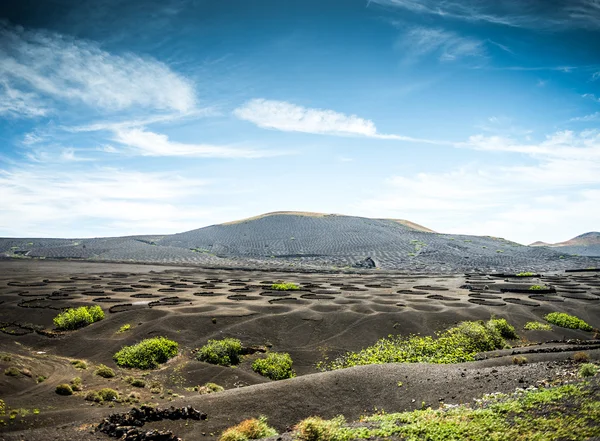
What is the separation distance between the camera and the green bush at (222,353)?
20078mm

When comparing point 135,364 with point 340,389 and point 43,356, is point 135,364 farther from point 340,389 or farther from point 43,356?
point 340,389

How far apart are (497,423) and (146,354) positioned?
55.1ft

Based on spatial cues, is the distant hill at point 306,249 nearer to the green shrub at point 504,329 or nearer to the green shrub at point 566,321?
the green shrub at point 566,321

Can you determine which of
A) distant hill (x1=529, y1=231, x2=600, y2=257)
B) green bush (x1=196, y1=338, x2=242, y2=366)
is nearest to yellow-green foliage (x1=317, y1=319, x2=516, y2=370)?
green bush (x1=196, y1=338, x2=242, y2=366)

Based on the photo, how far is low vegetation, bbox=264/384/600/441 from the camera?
8436 millimetres

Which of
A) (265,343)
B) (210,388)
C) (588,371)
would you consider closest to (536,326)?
(588,371)

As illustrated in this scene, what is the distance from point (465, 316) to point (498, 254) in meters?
94.0

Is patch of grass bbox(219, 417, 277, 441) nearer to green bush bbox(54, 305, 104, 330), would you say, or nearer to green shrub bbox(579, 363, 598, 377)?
green shrub bbox(579, 363, 598, 377)

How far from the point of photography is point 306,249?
389 feet

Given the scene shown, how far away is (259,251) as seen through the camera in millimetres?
120188

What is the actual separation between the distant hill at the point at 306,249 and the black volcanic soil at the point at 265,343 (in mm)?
51017

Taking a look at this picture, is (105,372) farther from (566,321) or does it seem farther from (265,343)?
(566,321)

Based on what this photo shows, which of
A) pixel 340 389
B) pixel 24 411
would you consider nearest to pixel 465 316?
pixel 340 389

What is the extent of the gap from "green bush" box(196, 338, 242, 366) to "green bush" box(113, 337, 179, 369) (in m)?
1.69
